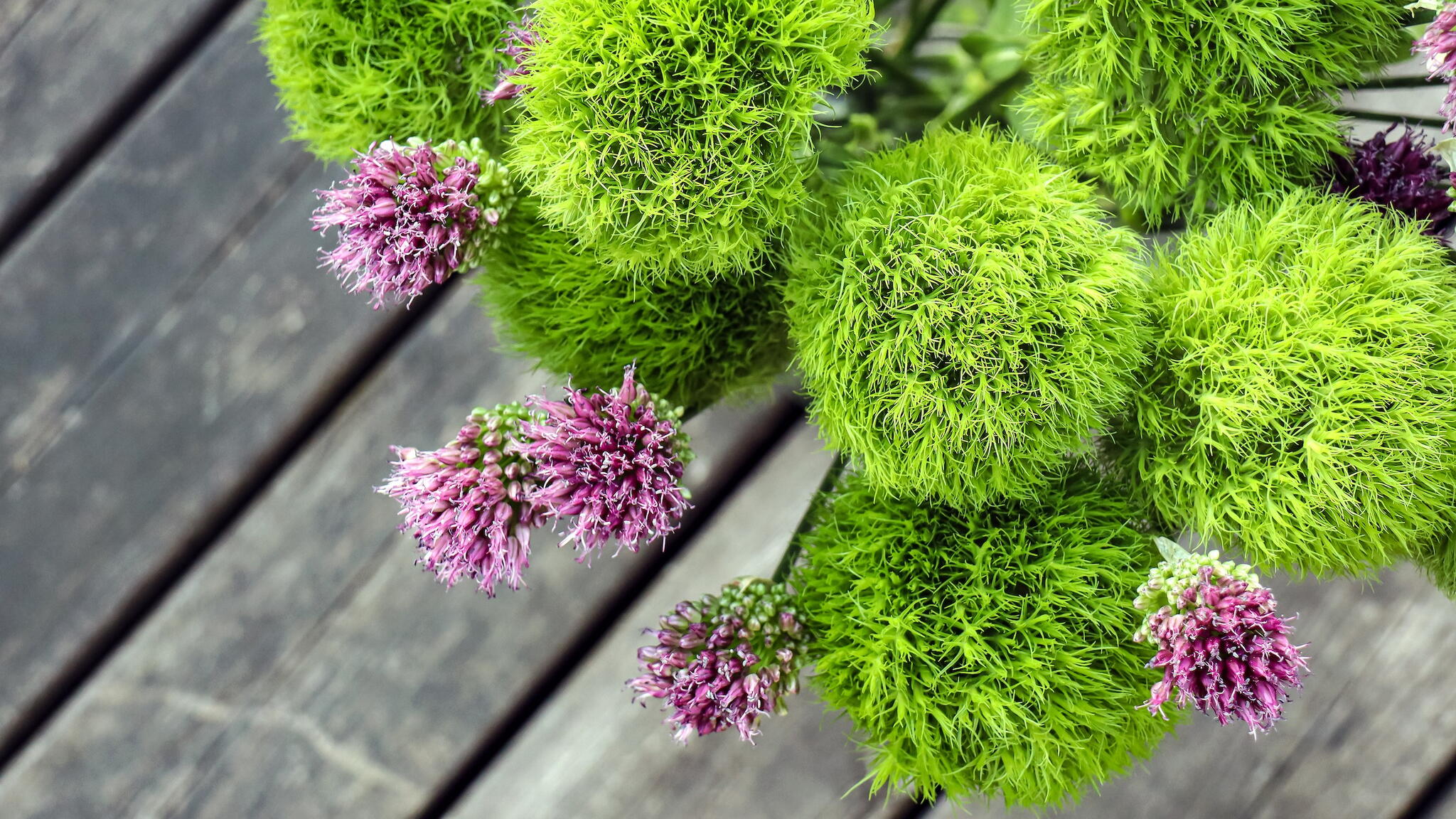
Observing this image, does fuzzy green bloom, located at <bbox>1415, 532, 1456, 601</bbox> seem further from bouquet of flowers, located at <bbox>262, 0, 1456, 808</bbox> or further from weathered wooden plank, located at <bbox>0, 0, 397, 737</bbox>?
weathered wooden plank, located at <bbox>0, 0, 397, 737</bbox>

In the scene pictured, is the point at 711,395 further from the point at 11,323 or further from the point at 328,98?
the point at 11,323

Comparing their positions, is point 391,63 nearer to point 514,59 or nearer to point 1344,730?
point 514,59

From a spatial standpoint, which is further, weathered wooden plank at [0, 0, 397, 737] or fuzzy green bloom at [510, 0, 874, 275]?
weathered wooden plank at [0, 0, 397, 737]

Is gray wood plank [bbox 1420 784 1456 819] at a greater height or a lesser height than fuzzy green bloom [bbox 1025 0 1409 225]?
lesser

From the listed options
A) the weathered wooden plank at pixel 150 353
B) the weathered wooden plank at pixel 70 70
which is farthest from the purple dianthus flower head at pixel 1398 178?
the weathered wooden plank at pixel 70 70

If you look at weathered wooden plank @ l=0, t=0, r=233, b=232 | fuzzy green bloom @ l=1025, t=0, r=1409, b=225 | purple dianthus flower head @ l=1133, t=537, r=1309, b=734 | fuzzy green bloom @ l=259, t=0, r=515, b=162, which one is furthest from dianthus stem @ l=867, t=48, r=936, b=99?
weathered wooden plank @ l=0, t=0, r=233, b=232
